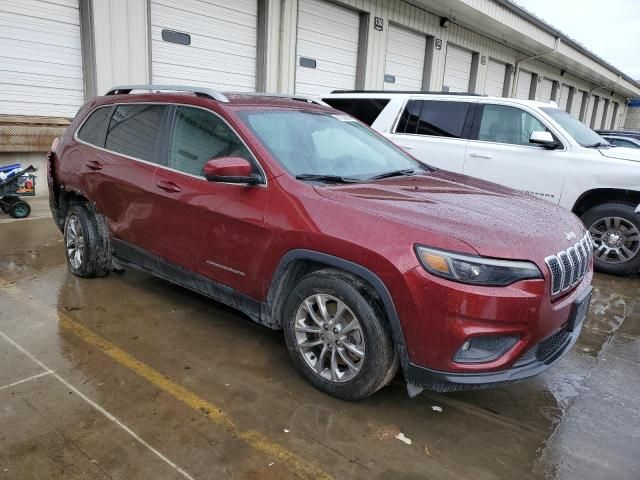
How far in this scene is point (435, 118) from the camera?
7.04 m

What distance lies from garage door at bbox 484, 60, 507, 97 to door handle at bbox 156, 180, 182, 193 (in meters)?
18.4

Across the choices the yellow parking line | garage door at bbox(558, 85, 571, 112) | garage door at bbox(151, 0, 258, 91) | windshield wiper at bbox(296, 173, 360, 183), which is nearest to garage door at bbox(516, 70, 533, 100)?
garage door at bbox(558, 85, 571, 112)

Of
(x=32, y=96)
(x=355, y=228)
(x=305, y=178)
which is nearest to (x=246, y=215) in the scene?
(x=305, y=178)

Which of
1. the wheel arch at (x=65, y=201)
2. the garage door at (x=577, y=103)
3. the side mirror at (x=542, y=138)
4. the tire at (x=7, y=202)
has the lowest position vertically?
the tire at (x=7, y=202)

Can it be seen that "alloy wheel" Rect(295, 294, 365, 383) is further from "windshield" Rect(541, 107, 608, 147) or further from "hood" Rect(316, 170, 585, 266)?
"windshield" Rect(541, 107, 608, 147)

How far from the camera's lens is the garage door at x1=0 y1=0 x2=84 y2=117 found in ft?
25.7

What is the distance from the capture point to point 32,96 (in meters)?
8.30

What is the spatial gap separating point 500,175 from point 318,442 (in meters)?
4.86

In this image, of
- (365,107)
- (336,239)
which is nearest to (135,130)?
(336,239)

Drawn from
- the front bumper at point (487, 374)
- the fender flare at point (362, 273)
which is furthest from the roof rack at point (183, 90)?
the front bumper at point (487, 374)

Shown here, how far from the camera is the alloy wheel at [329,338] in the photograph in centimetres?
289

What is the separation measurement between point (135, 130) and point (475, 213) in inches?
109

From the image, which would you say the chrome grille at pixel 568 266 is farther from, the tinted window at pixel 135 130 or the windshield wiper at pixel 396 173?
the tinted window at pixel 135 130

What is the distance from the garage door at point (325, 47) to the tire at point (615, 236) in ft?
25.7
